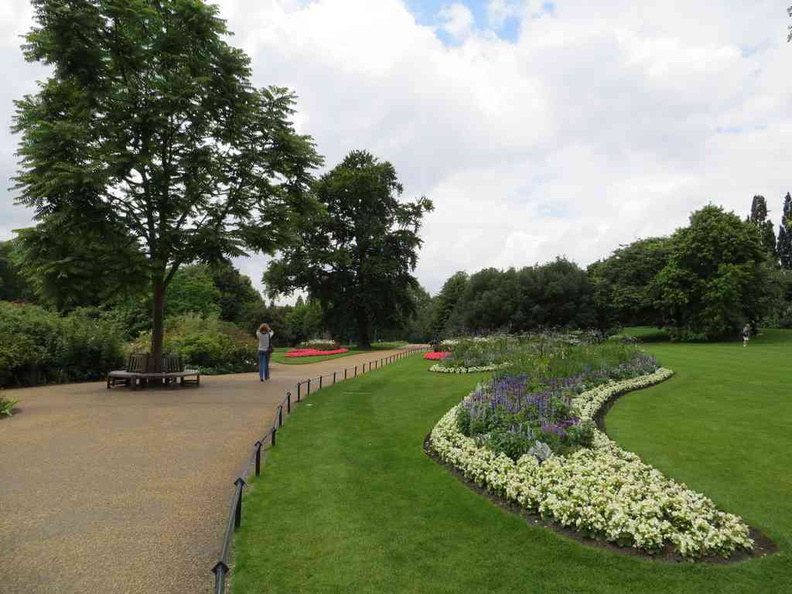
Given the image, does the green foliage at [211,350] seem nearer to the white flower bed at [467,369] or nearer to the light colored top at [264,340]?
the light colored top at [264,340]

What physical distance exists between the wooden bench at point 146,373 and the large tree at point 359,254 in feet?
74.1

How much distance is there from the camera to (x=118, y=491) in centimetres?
627

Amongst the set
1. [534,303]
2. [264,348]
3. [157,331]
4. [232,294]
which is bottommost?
[264,348]

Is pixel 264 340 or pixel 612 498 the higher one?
pixel 264 340

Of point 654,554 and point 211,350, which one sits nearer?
point 654,554

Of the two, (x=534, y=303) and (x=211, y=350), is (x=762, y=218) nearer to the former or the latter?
(x=534, y=303)

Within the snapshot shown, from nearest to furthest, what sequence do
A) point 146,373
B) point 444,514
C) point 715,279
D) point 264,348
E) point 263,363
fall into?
point 444,514 → point 146,373 → point 264,348 → point 263,363 → point 715,279

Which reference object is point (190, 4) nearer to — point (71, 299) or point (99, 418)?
point (71, 299)

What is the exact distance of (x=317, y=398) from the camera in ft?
43.1

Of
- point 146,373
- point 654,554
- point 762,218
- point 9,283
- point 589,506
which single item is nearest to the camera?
point 654,554

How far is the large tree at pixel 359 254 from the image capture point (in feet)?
128

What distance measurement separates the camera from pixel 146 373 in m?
15.2

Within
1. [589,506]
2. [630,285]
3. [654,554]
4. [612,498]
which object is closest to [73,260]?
[589,506]

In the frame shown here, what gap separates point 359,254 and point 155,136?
26718mm
